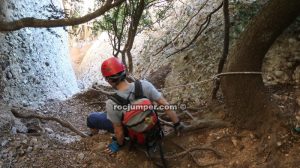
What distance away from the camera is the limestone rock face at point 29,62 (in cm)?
662

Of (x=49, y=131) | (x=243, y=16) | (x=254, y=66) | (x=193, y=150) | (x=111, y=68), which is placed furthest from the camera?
(x=243, y=16)

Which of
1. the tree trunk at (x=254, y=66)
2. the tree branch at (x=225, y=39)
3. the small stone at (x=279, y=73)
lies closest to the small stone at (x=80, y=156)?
the tree trunk at (x=254, y=66)

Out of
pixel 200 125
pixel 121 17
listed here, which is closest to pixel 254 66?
pixel 200 125

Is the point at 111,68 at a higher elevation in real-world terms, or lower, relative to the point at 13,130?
higher

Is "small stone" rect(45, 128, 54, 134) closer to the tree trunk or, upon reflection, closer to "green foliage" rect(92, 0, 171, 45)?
"green foliage" rect(92, 0, 171, 45)

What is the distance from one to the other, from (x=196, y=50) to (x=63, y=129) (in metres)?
3.03

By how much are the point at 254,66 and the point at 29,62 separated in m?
5.35

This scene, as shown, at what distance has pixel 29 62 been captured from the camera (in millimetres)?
7676

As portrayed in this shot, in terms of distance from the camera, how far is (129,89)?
3.74 m

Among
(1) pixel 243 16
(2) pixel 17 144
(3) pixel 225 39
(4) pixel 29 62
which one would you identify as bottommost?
(2) pixel 17 144

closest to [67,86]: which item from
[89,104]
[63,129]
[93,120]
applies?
[89,104]

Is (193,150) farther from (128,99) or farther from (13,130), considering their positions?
(13,130)

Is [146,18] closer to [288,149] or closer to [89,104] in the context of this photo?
[89,104]

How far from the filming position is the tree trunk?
11.8 ft
